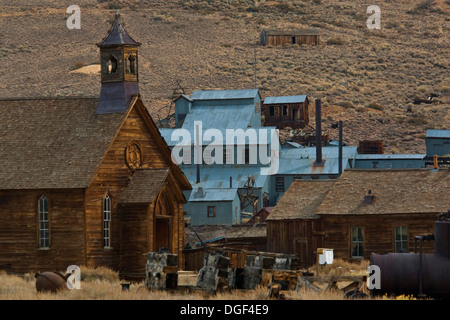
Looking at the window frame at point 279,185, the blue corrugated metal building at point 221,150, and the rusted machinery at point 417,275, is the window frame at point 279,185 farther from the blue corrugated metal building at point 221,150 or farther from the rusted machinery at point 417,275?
the rusted machinery at point 417,275

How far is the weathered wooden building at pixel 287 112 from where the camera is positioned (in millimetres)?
94875

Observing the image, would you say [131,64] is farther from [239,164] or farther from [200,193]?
[239,164]

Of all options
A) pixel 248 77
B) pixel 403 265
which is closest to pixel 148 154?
pixel 403 265

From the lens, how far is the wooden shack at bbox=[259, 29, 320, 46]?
428 feet

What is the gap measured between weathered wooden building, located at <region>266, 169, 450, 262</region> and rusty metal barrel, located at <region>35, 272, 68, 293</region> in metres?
19.4

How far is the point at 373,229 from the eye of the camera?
45.3 metres

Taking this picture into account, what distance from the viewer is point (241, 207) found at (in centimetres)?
7375

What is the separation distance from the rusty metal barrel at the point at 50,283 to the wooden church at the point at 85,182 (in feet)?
31.1

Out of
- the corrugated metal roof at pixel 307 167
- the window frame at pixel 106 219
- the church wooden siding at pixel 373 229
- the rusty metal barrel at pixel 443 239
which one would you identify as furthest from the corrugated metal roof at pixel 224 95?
the rusty metal barrel at pixel 443 239

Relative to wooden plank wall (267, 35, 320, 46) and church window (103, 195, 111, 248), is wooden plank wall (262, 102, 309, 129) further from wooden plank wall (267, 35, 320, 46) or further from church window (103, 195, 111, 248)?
church window (103, 195, 111, 248)

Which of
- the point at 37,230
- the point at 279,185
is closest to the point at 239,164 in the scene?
the point at 279,185

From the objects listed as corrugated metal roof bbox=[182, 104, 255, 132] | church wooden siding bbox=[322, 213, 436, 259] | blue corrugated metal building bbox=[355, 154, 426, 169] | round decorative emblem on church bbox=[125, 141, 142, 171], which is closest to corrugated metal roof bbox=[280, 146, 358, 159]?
blue corrugated metal building bbox=[355, 154, 426, 169]

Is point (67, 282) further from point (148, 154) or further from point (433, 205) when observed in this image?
point (433, 205)
